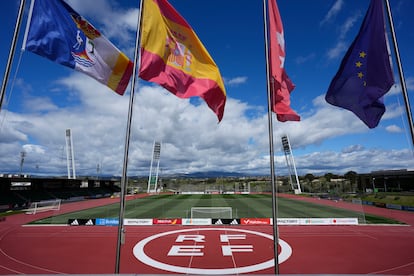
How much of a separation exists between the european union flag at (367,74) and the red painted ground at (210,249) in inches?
339

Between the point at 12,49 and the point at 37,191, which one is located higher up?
the point at 12,49

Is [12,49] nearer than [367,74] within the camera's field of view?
Yes

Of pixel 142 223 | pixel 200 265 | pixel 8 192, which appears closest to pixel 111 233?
pixel 142 223

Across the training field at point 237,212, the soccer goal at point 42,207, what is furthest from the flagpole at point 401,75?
the soccer goal at point 42,207

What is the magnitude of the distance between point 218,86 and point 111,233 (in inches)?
722

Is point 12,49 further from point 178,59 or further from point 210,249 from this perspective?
point 210,249

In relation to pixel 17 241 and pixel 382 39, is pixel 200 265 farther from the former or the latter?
→ pixel 17 241

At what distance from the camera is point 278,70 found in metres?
7.89

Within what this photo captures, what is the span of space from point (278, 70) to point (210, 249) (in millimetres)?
12495

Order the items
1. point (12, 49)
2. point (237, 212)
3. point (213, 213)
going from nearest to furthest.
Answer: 1. point (12, 49)
2. point (213, 213)
3. point (237, 212)

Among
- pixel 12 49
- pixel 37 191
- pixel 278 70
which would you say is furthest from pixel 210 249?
pixel 37 191

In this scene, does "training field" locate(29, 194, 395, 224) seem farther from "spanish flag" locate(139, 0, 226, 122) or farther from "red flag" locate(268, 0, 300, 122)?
"spanish flag" locate(139, 0, 226, 122)

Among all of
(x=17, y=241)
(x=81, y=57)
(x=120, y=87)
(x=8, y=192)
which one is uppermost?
(x=81, y=57)

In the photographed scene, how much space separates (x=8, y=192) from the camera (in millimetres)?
40688
